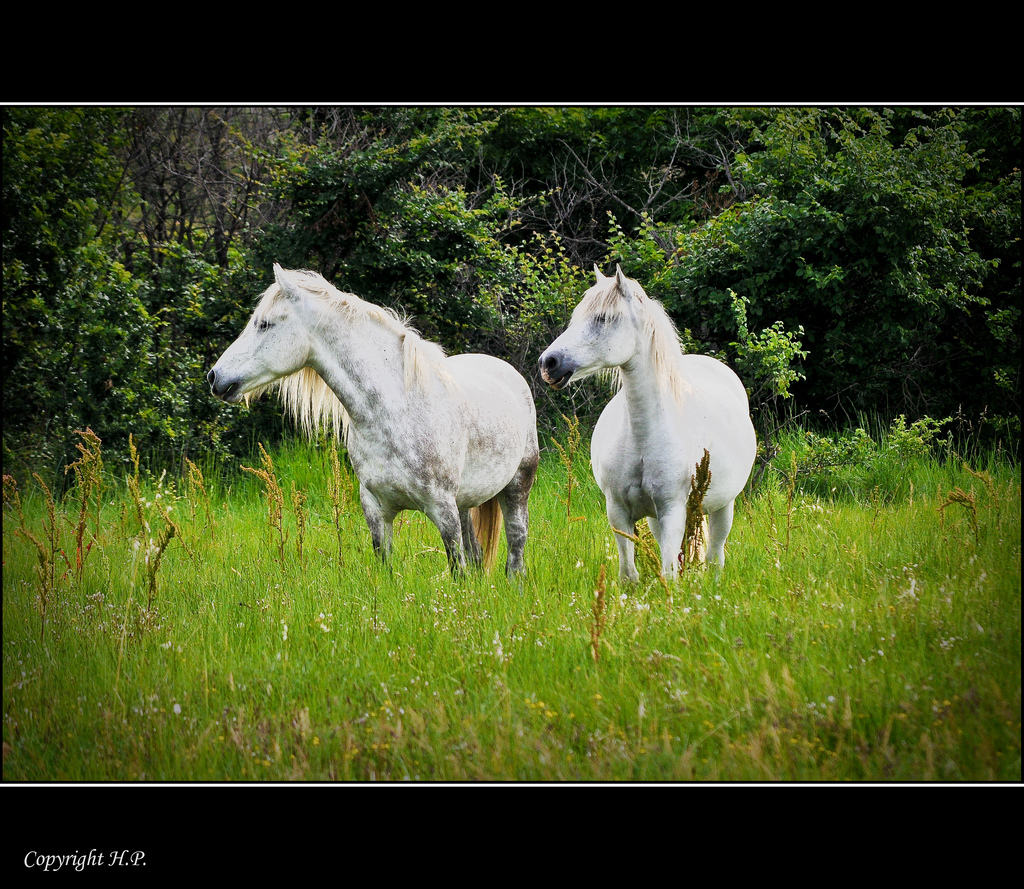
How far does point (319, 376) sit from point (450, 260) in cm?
463

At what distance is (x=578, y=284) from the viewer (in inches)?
345

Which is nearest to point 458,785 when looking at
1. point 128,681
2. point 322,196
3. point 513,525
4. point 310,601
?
point 128,681

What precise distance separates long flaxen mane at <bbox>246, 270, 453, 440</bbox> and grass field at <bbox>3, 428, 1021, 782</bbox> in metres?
0.73

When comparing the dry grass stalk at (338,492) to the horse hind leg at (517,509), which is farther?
the horse hind leg at (517,509)

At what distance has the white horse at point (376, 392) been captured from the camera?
3936mm

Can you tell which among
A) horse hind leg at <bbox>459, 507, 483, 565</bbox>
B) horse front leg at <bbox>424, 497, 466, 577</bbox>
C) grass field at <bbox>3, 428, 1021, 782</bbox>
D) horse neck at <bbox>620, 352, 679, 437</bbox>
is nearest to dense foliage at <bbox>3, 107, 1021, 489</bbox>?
grass field at <bbox>3, 428, 1021, 782</bbox>

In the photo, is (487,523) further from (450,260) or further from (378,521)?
(450,260)

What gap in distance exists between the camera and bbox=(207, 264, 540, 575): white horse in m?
3.94

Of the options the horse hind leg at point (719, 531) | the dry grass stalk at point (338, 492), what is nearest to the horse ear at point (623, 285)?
the horse hind leg at point (719, 531)

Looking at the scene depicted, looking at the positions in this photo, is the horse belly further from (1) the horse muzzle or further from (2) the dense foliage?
(2) the dense foliage

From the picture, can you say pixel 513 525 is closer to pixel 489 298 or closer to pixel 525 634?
pixel 525 634

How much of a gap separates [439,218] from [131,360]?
360 centimetres

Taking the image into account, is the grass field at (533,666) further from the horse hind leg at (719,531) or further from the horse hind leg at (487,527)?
the horse hind leg at (487,527)

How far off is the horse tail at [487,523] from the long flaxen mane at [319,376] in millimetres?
1108
